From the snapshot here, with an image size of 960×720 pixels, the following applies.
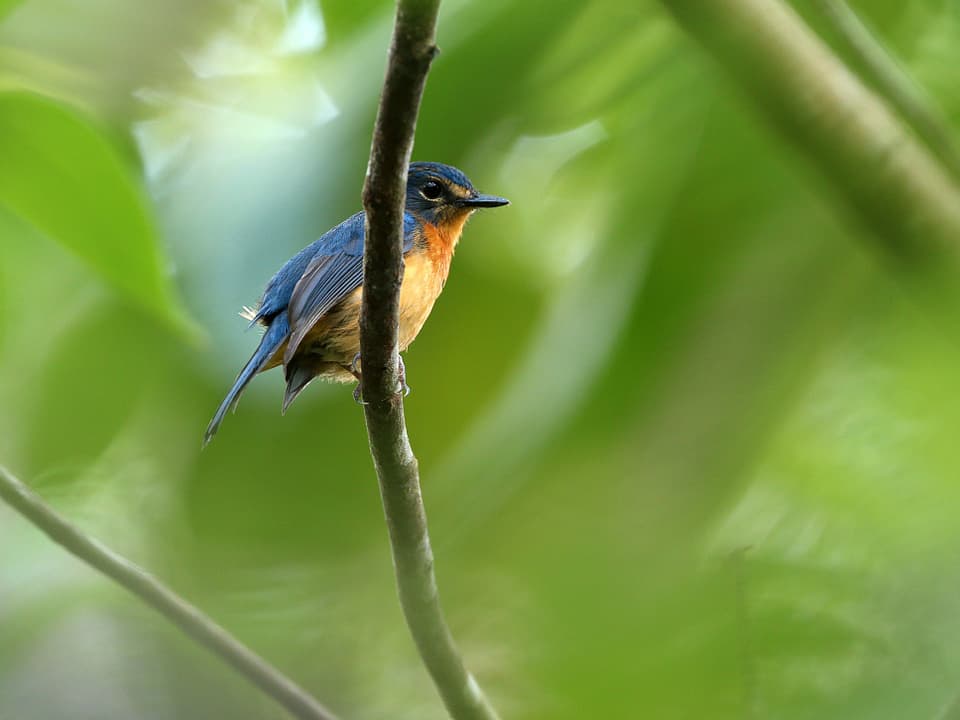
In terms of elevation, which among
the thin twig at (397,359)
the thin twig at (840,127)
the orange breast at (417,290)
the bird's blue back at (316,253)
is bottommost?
the thin twig at (840,127)

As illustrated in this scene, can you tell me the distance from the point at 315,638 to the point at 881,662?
674mm

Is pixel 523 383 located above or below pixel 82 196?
below

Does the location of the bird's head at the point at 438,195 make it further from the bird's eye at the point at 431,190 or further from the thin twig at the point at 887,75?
the thin twig at the point at 887,75

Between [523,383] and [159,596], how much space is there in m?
0.72

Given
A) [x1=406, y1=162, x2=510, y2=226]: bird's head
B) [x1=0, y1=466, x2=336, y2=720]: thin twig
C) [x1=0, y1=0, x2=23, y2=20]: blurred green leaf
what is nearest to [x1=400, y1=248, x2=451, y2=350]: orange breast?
[x1=406, y1=162, x2=510, y2=226]: bird's head

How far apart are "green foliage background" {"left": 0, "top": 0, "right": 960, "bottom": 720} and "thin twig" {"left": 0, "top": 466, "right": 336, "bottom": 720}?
0.04m

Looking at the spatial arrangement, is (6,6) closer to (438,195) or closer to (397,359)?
(397,359)

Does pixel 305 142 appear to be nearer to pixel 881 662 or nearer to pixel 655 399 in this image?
pixel 655 399

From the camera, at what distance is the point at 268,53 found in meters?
2.04

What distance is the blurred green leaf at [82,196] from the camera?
1.42 metres

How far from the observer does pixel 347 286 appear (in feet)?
13.5

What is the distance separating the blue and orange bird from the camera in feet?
12.8

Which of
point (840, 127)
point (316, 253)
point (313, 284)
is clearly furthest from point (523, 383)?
point (316, 253)

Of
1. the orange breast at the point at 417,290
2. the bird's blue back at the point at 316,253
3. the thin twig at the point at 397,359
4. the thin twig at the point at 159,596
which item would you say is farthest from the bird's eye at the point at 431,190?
the thin twig at the point at 159,596
